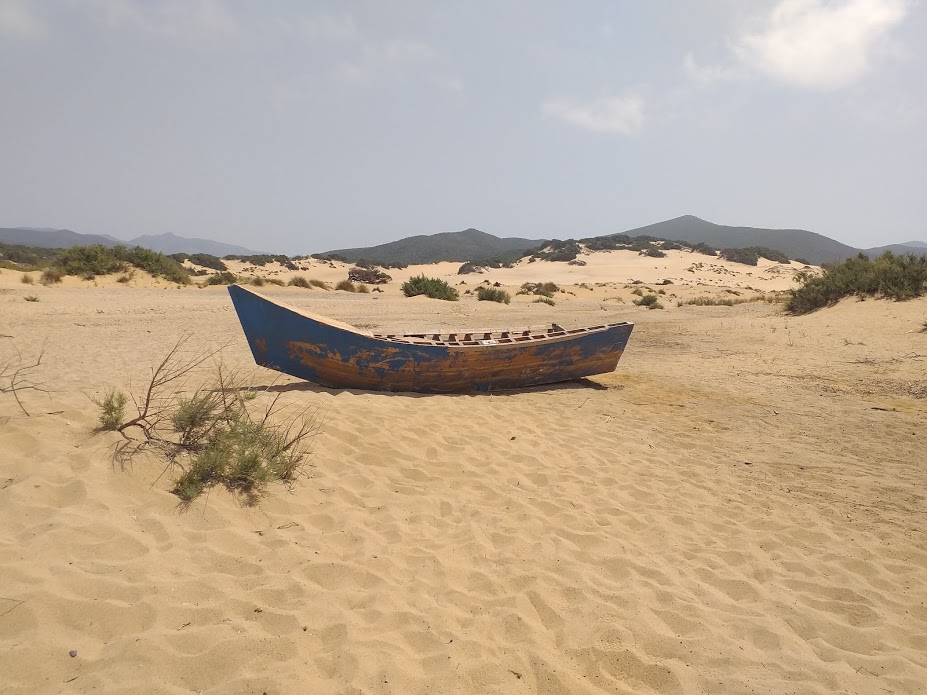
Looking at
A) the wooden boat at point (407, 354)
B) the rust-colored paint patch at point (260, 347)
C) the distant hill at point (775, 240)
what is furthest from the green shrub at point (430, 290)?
the distant hill at point (775, 240)

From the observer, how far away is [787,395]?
7.04 meters

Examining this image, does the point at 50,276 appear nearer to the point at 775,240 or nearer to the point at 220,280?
the point at 220,280

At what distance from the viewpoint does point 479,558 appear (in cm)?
296

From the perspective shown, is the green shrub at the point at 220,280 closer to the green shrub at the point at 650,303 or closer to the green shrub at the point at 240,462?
the green shrub at the point at 650,303

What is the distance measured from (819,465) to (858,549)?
157 centimetres

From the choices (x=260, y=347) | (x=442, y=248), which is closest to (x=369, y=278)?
(x=260, y=347)

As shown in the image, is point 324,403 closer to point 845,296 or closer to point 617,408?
point 617,408

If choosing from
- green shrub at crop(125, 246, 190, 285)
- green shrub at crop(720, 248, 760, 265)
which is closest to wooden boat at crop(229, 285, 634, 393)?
green shrub at crop(125, 246, 190, 285)

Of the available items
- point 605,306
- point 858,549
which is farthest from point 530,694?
point 605,306

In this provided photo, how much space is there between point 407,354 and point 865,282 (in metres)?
Result: 13.4

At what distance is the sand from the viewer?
208 cm

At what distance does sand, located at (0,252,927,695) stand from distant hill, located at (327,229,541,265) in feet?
218

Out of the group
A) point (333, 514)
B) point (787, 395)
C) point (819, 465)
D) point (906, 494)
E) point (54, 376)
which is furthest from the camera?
point (787, 395)

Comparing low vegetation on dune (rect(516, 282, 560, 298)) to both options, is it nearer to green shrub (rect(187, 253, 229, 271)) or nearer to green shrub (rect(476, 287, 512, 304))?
green shrub (rect(476, 287, 512, 304))
